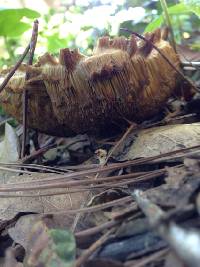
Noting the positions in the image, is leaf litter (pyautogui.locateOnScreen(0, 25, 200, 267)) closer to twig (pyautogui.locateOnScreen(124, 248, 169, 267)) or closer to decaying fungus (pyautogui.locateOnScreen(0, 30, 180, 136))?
twig (pyautogui.locateOnScreen(124, 248, 169, 267))

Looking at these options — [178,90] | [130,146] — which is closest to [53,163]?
[130,146]

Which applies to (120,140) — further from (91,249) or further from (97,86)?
(91,249)

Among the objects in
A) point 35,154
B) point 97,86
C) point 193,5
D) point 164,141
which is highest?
point 193,5

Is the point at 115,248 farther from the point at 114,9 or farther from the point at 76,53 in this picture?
the point at 114,9

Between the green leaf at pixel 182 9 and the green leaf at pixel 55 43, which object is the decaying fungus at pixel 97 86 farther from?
the green leaf at pixel 55 43

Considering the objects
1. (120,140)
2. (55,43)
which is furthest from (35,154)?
(55,43)
